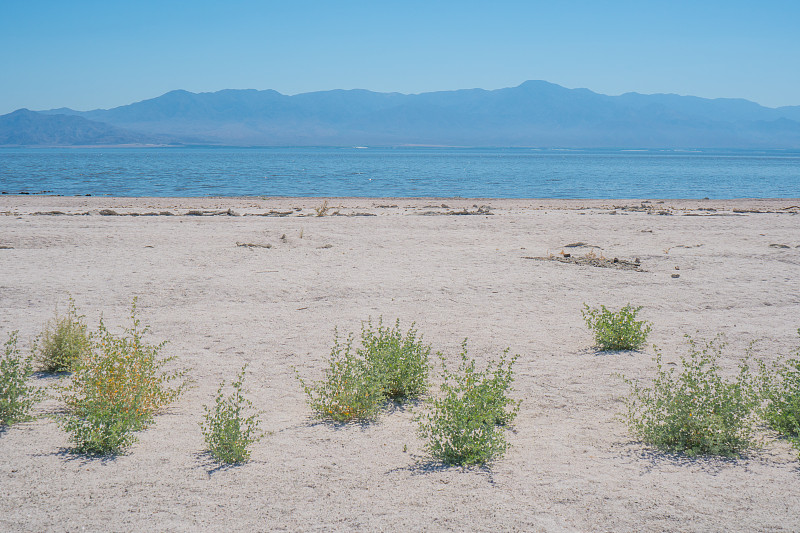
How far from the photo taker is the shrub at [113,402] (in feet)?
15.7

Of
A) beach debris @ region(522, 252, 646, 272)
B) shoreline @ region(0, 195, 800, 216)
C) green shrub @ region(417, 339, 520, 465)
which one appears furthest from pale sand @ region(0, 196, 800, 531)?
shoreline @ region(0, 195, 800, 216)

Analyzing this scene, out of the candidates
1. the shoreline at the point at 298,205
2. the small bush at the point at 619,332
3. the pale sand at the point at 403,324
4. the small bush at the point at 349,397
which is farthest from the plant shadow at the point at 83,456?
the shoreline at the point at 298,205

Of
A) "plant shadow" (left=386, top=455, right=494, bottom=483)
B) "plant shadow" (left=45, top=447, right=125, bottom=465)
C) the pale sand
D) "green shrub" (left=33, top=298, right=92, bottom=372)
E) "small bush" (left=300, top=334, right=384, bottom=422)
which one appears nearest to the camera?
the pale sand

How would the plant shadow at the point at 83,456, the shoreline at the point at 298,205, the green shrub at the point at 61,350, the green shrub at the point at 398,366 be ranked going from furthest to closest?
the shoreline at the point at 298,205 → the green shrub at the point at 61,350 → the green shrub at the point at 398,366 → the plant shadow at the point at 83,456

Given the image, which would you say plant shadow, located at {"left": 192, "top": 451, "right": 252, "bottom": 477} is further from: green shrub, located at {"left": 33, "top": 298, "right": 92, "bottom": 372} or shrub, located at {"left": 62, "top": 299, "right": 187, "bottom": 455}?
green shrub, located at {"left": 33, "top": 298, "right": 92, "bottom": 372}

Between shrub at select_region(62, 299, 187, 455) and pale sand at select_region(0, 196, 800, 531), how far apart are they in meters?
0.17

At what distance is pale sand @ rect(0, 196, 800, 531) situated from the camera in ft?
13.2

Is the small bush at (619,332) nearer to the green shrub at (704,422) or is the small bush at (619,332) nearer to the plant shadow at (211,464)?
the green shrub at (704,422)

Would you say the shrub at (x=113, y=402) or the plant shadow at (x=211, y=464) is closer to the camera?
the plant shadow at (x=211, y=464)

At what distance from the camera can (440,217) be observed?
2188 cm

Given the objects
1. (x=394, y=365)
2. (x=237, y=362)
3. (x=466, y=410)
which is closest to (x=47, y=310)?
(x=237, y=362)

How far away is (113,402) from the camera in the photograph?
5191mm

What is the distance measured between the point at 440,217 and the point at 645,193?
24370 millimetres

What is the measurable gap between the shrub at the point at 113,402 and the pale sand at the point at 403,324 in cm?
17
